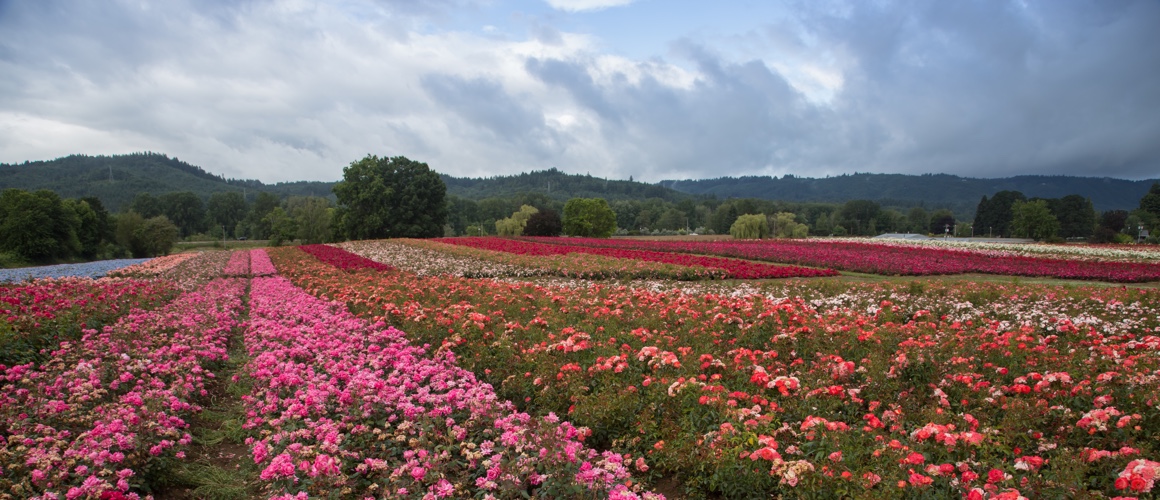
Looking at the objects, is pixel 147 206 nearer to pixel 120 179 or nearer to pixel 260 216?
pixel 260 216

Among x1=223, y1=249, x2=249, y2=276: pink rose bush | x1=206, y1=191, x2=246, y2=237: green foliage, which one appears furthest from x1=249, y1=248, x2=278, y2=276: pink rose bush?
x1=206, y1=191, x2=246, y2=237: green foliage

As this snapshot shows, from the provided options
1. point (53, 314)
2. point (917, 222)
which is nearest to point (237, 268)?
point (53, 314)

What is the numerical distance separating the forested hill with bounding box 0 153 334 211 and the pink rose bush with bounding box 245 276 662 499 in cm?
13664

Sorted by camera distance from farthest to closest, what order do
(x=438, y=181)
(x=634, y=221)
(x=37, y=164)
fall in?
(x=37, y=164) → (x=634, y=221) → (x=438, y=181)

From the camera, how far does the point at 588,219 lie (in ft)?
237

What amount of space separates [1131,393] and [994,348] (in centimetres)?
147

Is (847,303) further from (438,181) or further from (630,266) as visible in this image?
(438,181)

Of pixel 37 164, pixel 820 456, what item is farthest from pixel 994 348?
pixel 37 164

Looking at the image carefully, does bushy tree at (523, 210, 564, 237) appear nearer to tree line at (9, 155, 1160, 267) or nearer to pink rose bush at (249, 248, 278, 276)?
tree line at (9, 155, 1160, 267)

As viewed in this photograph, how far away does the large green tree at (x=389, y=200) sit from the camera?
56531 mm

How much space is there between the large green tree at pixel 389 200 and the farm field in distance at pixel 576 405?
48.5 meters

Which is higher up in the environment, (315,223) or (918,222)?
(918,222)

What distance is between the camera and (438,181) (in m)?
60.9

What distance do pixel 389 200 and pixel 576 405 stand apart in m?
56.3
